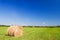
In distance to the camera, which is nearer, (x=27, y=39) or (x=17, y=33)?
(x=27, y=39)

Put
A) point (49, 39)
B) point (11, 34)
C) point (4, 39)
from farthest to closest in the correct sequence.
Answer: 1. point (11, 34)
2. point (49, 39)
3. point (4, 39)

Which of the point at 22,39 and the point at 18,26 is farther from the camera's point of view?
the point at 18,26

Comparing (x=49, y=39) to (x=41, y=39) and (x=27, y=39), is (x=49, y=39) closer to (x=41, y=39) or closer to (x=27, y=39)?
(x=41, y=39)

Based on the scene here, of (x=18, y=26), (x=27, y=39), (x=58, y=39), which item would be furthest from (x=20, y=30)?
(x=58, y=39)

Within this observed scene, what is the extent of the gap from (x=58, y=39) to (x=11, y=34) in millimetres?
5382

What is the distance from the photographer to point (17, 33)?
635 inches

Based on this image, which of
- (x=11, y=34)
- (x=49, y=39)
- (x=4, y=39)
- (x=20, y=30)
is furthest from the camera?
(x=20, y=30)

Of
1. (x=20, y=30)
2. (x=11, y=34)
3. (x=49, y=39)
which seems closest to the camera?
(x=49, y=39)

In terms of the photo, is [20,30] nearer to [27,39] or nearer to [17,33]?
[17,33]

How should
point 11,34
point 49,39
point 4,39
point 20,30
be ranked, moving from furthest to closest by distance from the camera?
point 20,30
point 11,34
point 49,39
point 4,39

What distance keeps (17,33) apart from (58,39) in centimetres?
482

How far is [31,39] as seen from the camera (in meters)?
13.5

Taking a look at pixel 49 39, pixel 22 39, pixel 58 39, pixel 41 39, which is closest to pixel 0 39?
pixel 22 39

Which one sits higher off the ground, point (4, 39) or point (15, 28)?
point (15, 28)
